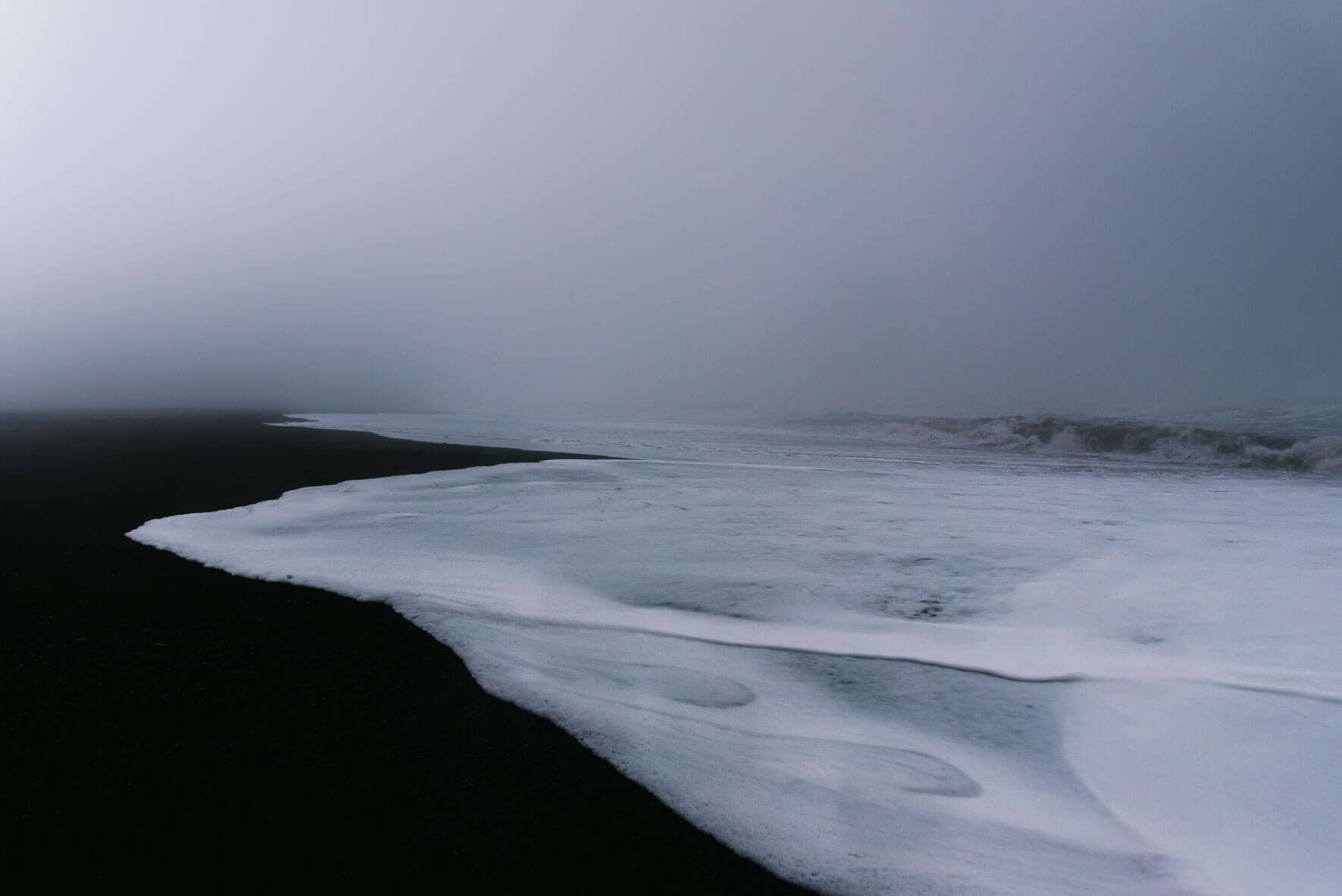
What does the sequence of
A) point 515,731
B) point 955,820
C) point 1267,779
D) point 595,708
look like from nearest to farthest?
point 955,820
point 1267,779
point 515,731
point 595,708

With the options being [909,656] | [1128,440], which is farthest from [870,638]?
[1128,440]

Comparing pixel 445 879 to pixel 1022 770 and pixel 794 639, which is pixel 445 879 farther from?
pixel 794 639

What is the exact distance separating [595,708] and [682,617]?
0.96 metres

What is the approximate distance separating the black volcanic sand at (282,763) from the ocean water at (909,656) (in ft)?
0.58

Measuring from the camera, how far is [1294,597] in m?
3.58

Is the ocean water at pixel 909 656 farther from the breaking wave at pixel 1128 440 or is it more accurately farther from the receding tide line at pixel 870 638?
the breaking wave at pixel 1128 440

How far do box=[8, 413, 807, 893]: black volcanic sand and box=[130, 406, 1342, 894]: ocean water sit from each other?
0.18 m

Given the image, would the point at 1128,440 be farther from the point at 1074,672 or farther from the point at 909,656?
the point at 909,656

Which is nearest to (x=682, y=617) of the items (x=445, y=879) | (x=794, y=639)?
(x=794, y=639)

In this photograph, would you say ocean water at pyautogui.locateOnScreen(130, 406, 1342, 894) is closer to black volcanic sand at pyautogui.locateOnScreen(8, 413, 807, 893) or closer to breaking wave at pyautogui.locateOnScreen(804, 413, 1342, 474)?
black volcanic sand at pyautogui.locateOnScreen(8, 413, 807, 893)

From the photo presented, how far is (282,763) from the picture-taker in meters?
1.76

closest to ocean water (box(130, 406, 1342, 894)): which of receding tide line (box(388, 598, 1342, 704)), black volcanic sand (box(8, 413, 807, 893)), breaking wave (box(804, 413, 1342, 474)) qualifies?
receding tide line (box(388, 598, 1342, 704))

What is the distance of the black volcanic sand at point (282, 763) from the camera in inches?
54.9

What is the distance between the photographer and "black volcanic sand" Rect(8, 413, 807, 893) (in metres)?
1.39
